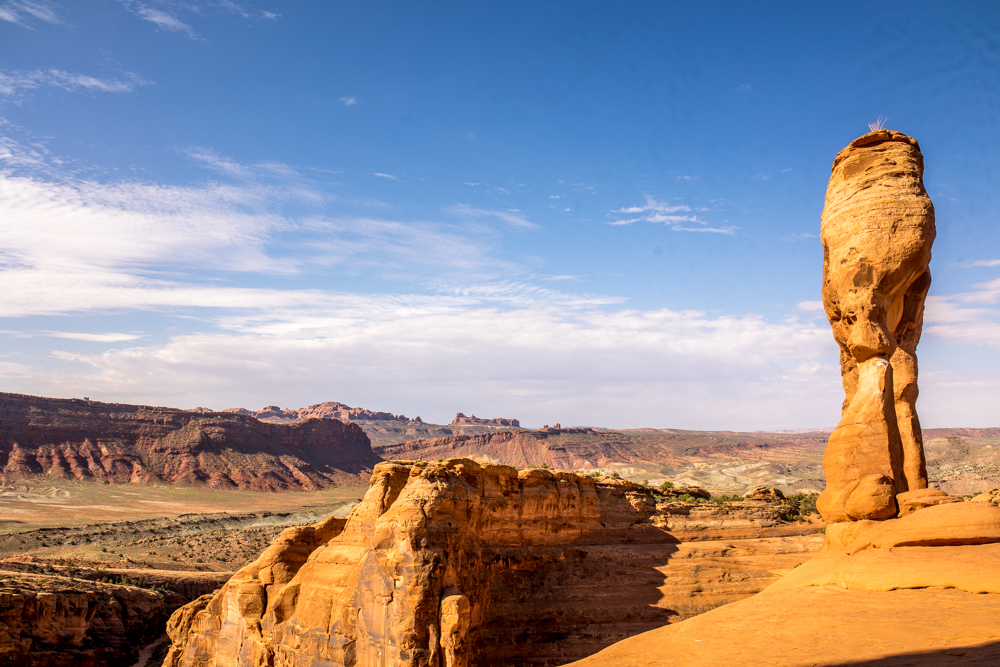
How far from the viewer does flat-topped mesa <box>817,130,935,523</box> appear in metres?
16.7

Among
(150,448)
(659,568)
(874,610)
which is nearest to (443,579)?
(874,610)

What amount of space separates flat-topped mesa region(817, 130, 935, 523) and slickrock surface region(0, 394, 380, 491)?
340 ft

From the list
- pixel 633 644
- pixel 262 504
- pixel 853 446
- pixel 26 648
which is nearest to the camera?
pixel 633 644

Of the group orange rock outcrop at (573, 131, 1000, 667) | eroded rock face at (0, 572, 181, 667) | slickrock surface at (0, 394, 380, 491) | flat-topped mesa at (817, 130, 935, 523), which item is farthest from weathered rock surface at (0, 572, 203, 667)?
slickrock surface at (0, 394, 380, 491)

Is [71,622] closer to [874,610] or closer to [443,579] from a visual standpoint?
[443,579]

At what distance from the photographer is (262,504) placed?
9025cm

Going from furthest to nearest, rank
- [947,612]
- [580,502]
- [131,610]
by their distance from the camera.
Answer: [131,610], [580,502], [947,612]

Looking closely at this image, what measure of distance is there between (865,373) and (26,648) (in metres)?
32.5

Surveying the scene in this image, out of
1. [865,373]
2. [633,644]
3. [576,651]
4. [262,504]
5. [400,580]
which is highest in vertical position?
[865,373]

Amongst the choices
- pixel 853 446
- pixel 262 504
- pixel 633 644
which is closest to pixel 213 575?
pixel 633 644

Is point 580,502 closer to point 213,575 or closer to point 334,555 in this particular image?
point 334,555

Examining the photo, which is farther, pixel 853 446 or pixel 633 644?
pixel 853 446

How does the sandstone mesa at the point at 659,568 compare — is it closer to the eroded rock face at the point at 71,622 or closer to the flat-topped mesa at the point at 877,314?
the flat-topped mesa at the point at 877,314

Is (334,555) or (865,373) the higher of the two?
(865,373)
